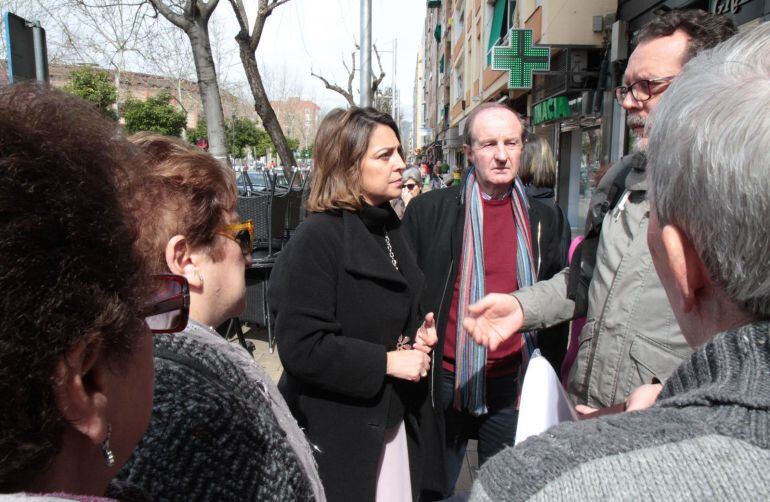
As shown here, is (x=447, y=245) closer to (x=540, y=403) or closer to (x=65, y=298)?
(x=540, y=403)

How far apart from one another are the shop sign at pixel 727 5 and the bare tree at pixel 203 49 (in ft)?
18.1

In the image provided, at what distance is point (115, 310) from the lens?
27.5 inches

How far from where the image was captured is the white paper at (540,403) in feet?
3.74

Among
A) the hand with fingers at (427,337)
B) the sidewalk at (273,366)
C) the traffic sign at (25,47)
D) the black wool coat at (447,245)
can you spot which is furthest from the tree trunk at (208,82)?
the hand with fingers at (427,337)

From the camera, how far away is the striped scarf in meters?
2.60

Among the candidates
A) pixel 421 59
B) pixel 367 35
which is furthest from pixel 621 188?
pixel 421 59

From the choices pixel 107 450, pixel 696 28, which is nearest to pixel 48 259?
pixel 107 450

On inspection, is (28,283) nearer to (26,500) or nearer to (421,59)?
(26,500)

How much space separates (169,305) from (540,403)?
0.78m

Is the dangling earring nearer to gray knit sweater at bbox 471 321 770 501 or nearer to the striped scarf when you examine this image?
gray knit sweater at bbox 471 321 770 501

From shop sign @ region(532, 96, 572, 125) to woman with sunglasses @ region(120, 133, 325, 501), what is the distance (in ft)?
35.9

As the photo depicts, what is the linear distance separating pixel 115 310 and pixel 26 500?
0.73 feet

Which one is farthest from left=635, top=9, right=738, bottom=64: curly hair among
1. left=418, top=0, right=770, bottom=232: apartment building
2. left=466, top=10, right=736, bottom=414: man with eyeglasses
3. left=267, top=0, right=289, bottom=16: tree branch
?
left=267, top=0, right=289, bottom=16: tree branch

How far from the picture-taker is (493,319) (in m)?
2.02
